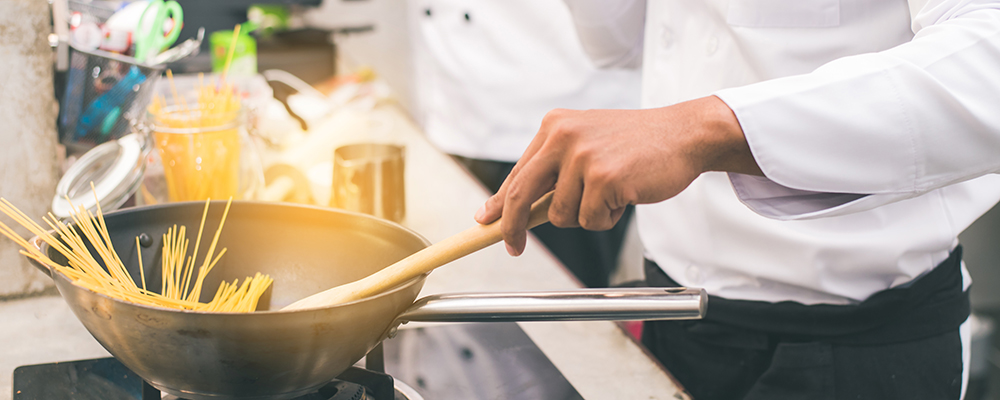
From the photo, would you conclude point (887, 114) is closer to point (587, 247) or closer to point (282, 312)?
point (282, 312)

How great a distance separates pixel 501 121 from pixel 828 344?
47.5 inches

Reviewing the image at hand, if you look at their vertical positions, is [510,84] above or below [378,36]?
below

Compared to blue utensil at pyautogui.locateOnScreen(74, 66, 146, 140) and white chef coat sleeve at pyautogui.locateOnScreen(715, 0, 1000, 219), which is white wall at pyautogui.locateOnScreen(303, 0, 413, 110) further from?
white chef coat sleeve at pyautogui.locateOnScreen(715, 0, 1000, 219)

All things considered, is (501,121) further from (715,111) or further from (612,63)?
(715,111)

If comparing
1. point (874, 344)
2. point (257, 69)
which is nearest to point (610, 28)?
point (874, 344)

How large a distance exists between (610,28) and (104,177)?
776 mm

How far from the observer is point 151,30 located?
38.3 inches

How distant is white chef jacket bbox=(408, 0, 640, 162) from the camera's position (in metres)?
1.74

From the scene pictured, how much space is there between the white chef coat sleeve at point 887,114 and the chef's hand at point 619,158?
22mm

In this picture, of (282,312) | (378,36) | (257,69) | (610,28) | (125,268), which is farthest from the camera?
(378,36)

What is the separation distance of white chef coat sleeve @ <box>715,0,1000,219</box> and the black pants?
4.35 feet

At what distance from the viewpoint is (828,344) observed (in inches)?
31.8

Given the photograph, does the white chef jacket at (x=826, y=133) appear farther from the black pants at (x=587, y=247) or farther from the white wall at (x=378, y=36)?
the white wall at (x=378, y=36)

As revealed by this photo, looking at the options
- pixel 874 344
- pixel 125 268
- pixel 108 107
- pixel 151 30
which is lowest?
pixel 874 344
